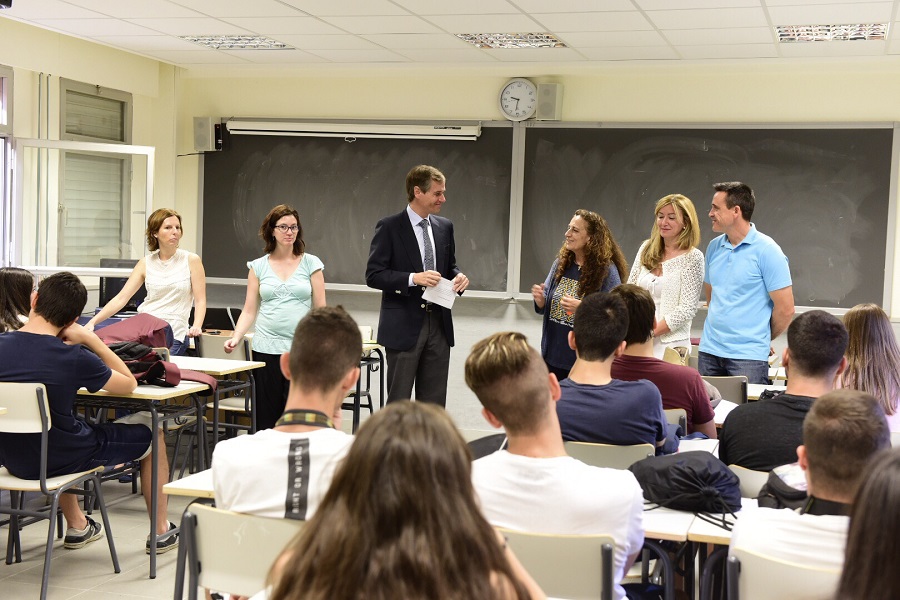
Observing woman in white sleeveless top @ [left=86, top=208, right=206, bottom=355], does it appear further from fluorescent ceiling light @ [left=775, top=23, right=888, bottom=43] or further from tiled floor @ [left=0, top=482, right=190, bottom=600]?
fluorescent ceiling light @ [left=775, top=23, right=888, bottom=43]

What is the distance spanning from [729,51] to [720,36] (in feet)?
1.71

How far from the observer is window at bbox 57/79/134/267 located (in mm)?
7676

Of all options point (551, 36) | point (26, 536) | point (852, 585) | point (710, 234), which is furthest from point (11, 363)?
point (710, 234)

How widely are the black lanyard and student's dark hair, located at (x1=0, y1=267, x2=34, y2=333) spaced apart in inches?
104

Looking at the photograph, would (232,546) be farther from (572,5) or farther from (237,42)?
(237,42)

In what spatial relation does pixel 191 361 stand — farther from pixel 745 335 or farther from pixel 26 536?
pixel 745 335

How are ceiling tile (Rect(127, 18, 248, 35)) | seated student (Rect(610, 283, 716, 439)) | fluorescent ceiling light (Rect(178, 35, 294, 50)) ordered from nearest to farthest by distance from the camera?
seated student (Rect(610, 283, 716, 439)), ceiling tile (Rect(127, 18, 248, 35)), fluorescent ceiling light (Rect(178, 35, 294, 50))

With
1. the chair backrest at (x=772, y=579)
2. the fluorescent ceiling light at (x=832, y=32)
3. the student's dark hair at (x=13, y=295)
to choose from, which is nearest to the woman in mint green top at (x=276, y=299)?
the student's dark hair at (x=13, y=295)

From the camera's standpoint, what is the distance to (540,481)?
2.00 meters

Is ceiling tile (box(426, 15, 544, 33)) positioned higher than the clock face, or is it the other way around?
ceiling tile (box(426, 15, 544, 33))

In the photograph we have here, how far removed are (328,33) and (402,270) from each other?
2395 mm

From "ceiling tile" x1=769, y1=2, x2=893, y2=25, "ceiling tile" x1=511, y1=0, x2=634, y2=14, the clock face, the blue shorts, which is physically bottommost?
the blue shorts

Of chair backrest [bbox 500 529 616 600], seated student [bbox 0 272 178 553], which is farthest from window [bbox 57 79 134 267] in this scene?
chair backrest [bbox 500 529 616 600]

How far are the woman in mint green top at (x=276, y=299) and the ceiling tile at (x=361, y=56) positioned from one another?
2.50m
